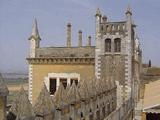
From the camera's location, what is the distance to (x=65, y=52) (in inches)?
998

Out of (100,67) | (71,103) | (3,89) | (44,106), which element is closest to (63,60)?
(100,67)

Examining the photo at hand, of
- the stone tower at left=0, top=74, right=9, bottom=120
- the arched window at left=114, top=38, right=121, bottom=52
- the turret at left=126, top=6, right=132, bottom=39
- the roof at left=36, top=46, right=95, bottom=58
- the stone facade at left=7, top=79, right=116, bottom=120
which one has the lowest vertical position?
the stone facade at left=7, top=79, right=116, bottom=120

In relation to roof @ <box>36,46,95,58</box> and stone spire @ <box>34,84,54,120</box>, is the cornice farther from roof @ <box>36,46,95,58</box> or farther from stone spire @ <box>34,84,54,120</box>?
stone spire @ <box>34,84,54,120</box>

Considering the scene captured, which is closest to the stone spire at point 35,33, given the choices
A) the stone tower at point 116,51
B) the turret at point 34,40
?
the turret at point 34,40

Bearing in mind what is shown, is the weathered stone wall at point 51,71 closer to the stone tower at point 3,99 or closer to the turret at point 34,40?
the turret at point 34,40

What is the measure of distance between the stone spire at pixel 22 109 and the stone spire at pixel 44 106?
2.91 feet

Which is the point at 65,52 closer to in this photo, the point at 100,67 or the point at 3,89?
the point at 100,67

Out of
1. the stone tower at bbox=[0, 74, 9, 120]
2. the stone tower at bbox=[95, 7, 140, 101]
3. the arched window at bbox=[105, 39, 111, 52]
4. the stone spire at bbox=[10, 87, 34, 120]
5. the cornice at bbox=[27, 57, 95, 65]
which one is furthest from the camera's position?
the cornice at bbox=[27, 57, 95, 65]

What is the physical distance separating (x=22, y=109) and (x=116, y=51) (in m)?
16.6

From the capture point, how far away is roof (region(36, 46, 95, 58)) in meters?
24.7

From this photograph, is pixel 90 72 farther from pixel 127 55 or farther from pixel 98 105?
pixel 98 105

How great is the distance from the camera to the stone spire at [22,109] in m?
7.22

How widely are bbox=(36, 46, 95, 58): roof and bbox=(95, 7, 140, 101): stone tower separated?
113cm

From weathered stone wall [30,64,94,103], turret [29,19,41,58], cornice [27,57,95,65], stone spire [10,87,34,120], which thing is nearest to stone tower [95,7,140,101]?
cornice [27,57,95,65]
